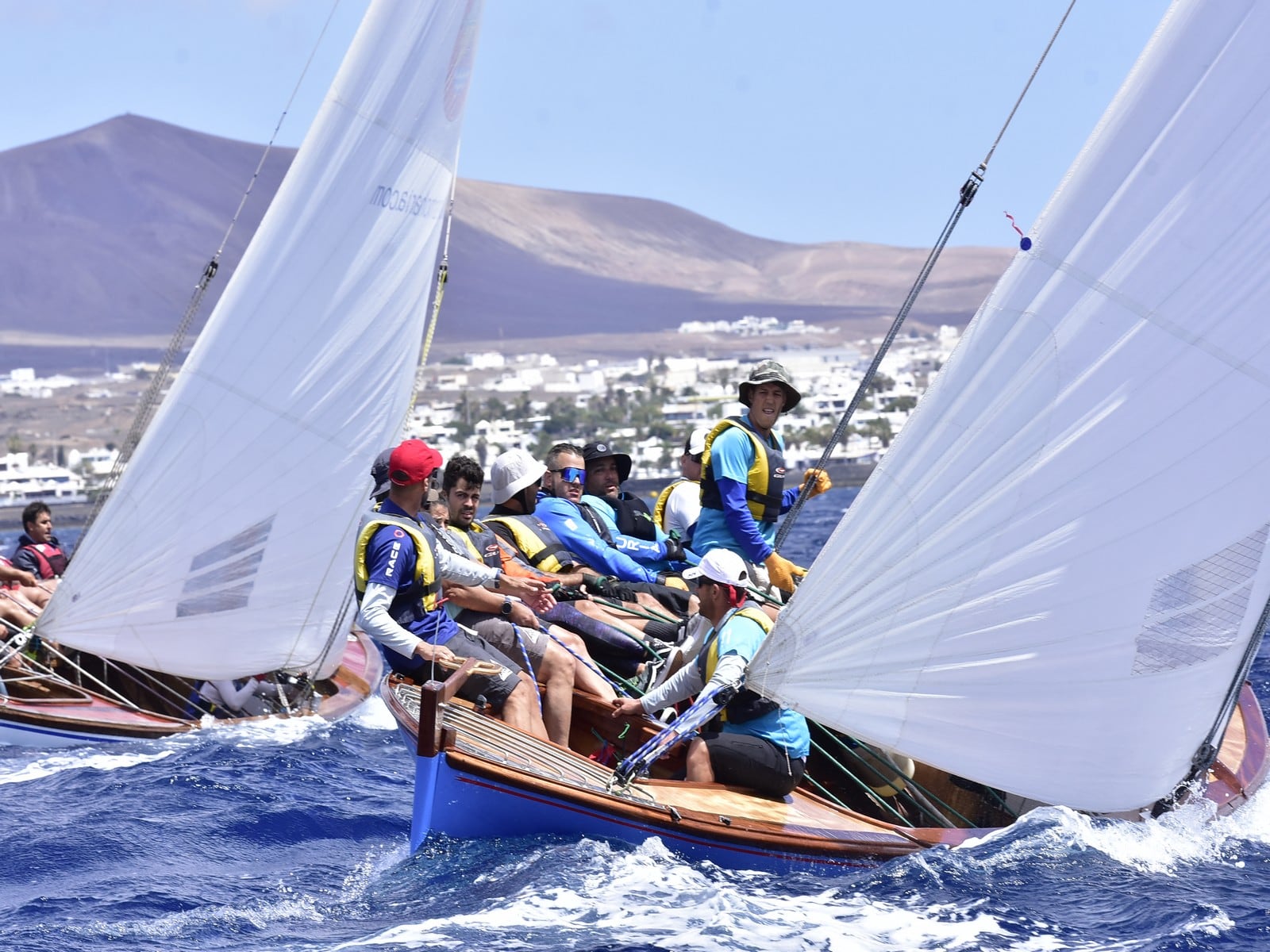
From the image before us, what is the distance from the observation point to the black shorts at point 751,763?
20.6 feet

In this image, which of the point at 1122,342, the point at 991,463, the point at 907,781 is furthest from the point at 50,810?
the point at 1122,342

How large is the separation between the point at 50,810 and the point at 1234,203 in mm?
6214

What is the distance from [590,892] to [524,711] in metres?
1.15

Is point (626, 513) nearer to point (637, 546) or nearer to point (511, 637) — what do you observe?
point (637, 546)

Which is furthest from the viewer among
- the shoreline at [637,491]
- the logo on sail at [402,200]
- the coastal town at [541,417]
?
the coastal town at [541,417]

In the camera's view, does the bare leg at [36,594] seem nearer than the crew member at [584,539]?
No

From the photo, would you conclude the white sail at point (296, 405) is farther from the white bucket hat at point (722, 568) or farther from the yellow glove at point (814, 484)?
the white bucket hat at point (722, 568)

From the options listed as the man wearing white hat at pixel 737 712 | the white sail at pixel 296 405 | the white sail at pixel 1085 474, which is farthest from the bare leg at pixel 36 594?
the white sail at pixel 1085 474

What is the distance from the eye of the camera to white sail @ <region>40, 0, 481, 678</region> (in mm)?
10023

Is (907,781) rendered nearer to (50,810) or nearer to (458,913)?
(458,913)

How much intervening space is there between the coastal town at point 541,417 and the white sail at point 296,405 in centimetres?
6405

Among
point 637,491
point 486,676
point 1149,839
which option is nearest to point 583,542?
point 486,676

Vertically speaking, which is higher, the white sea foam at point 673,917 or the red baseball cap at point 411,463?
the red baseball cap at point 411,463

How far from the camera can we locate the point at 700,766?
6.33 m
